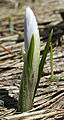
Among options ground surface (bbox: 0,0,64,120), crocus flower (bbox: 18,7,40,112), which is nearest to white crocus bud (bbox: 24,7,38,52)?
crocus flower (bbox: 18,7,40,112)

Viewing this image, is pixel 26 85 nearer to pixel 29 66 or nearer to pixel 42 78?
pixel 29 66

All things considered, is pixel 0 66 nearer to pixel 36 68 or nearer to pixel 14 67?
pixel 14 67

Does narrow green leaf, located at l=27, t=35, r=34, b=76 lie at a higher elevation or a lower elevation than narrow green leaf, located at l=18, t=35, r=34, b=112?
Answer: higher

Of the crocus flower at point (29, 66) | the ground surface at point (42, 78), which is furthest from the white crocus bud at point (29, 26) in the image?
the ground surface at point (42, 78)

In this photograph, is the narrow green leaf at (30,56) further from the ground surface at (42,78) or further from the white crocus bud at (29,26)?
the ground surface at (42,78)

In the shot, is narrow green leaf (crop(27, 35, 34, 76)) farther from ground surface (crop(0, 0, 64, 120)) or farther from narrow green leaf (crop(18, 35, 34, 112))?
ground surface (crop(0, 0, 64, 120))

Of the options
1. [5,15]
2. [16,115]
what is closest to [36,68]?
[16,115]

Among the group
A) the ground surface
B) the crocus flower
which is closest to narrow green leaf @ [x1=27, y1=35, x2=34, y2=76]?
the crocus flower
